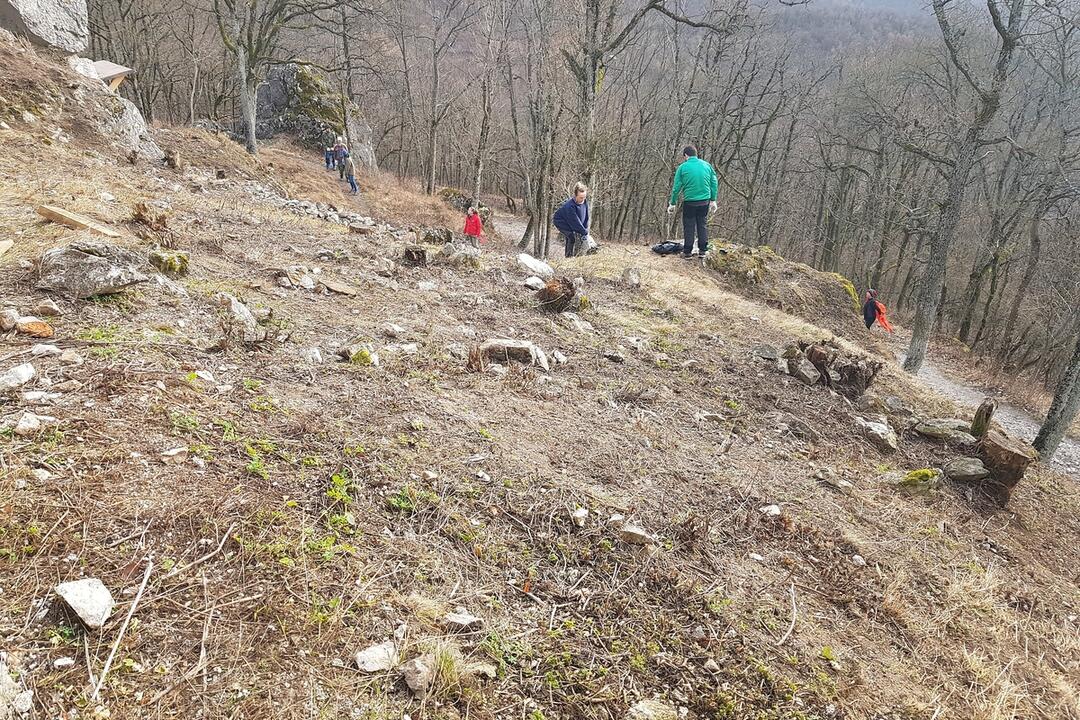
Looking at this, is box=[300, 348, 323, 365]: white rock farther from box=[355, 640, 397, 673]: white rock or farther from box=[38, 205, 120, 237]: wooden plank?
box=[38, 205, 120, 237]: wooden plank

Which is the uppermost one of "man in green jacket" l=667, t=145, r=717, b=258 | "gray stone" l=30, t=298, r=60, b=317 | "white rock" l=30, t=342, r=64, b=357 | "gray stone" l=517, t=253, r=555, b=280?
"man in green jacket" l=667, t=145, r=717, b=258

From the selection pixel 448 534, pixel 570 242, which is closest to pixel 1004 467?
pixel 448 534

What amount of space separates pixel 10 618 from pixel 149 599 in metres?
0.31

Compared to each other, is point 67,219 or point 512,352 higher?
point 67,219

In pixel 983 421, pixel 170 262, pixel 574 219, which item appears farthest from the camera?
pixel 574 219

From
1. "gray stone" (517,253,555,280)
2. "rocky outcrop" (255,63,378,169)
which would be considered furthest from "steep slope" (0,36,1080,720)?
"rocky outcrop" (255,63,378,169)

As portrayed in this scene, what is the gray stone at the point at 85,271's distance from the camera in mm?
3203

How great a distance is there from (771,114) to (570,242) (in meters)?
17.3

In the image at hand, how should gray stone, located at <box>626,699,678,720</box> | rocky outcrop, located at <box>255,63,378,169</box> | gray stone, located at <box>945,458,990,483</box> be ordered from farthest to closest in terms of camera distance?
rocky outcrop, located at <box>255,63,378,169</box>, gray stone, located at <box>945,458,990,483</box>, gray stone, located at <box>626,699,678,720</box>

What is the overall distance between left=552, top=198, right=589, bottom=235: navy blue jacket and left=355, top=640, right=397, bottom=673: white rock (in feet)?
31.2

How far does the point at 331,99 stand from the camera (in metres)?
24.3

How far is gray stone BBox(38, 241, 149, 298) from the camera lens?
320cm

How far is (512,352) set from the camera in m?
4.41

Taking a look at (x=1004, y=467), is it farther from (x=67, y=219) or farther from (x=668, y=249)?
(x=67, y=219)
